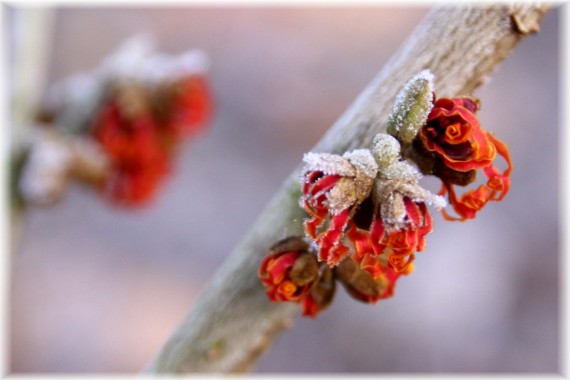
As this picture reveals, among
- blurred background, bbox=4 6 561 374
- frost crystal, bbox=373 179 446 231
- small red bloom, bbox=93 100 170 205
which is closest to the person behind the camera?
frost crystal, bbox=373 179 446 231

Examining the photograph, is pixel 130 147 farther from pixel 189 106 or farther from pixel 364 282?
pixel 364 282

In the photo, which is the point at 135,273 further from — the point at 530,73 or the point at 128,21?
the point at 530,73

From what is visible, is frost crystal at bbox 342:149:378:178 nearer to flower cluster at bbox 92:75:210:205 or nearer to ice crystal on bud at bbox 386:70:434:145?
ice crystal on bud at bbox 386:70:434:145

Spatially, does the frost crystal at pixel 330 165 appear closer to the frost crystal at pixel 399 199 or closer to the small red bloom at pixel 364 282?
the frost crystal at pixel 399 199

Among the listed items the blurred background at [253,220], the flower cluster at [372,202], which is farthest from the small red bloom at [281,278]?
the blurred background at [253,220]

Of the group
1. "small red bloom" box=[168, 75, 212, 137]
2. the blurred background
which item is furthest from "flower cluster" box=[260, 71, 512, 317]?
the blurred background

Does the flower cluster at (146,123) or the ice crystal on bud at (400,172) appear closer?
the ice crystal on bud at (400,172)
